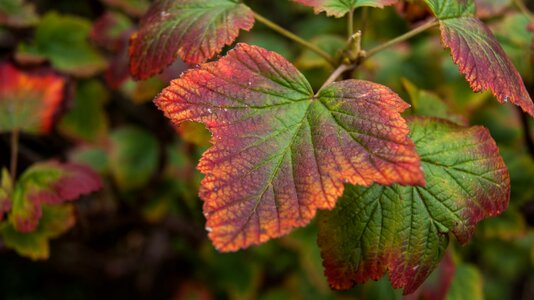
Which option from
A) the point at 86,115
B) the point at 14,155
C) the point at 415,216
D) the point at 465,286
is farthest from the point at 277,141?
the point at 86,115

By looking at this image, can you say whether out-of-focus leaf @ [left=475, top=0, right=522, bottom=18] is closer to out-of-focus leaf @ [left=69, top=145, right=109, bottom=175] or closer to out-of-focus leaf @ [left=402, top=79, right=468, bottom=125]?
out-of-focus leaf @ [left=402, top=79, right=468, bottom=125]

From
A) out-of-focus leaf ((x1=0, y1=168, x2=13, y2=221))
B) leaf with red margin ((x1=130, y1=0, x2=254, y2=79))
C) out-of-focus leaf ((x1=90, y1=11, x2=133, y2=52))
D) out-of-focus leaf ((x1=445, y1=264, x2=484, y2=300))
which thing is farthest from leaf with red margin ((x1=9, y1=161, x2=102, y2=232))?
out-of-focus leaf ((x1=445, y1=264, x2=484, y2=300))

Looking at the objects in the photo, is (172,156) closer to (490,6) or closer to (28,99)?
(28,99)

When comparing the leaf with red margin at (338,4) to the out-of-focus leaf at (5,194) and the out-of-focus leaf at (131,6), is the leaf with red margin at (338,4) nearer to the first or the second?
the out-of-focus leaf at (5,194)

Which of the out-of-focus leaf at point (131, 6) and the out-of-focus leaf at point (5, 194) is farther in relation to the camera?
the out-of-focus leaf at point (131, 6)

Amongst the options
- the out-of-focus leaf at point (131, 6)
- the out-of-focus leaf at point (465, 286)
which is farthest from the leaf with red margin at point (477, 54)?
the out-of-focus leaf at point (131, 6)

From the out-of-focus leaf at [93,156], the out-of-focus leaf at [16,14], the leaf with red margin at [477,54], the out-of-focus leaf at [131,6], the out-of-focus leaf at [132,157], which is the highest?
the leaf with red margin at [477,54]
